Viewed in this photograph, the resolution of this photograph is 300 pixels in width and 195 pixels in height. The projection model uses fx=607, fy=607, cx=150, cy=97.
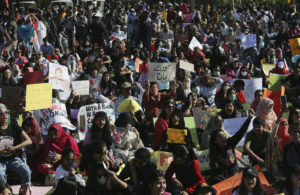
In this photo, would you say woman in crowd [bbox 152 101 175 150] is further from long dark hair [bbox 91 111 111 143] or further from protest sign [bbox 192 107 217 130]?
long dark hair [bbox 91 111 111 143]

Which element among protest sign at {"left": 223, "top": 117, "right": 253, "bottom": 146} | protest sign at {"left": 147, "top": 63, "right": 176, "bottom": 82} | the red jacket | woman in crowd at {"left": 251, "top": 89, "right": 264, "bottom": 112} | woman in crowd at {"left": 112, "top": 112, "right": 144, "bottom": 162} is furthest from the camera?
protest sign at {"left": 147, "top": 63, "right": 176, "bottom": 82}

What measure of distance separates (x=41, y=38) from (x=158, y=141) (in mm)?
10531

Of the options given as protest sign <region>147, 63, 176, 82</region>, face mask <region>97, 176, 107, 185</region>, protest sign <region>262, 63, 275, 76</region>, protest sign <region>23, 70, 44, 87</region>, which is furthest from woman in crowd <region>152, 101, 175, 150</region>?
protest sign <region>262, 63, 275, 76</region>

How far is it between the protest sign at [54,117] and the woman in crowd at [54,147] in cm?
95

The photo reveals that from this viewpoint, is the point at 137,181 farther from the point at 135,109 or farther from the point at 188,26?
the point at 188,26

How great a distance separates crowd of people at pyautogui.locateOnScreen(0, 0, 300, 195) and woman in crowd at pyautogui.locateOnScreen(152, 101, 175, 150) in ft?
0.05

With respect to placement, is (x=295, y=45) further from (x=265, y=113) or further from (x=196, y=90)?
(x=265, y=113)

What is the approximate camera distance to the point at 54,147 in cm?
871

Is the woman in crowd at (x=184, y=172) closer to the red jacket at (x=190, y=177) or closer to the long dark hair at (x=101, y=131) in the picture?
the red jacket at (x=190, y=177)

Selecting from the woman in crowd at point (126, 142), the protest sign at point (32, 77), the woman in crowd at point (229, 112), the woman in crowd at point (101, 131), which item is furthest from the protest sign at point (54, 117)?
the woman in crowd at point (229, 112)

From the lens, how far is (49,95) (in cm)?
963

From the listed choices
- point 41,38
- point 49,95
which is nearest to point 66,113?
point 49,95

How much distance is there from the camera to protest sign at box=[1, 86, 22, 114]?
399 inches

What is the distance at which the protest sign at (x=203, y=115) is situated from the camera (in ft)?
33.7
